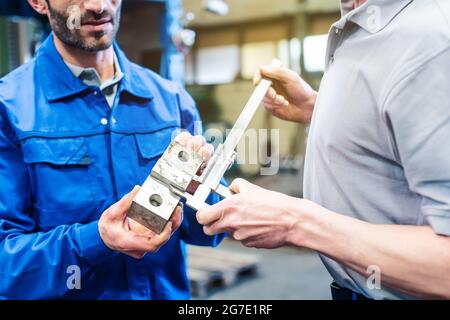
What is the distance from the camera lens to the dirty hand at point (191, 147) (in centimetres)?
89

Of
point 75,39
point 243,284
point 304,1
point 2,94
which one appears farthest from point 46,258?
point 304,1

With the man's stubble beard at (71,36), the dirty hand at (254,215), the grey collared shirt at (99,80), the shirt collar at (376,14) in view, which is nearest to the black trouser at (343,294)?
the dirty hand at (254,215)

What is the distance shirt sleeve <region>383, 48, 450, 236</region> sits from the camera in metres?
0.74

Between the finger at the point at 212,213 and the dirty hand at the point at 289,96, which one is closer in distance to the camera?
the finger at the point at 212,213

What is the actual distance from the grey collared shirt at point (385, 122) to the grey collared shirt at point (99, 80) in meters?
0.59

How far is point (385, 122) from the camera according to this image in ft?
2.60

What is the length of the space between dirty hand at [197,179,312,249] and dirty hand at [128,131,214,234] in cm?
13

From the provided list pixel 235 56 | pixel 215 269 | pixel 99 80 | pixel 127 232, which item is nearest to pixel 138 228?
pixel 127 232

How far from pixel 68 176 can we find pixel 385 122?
80cm

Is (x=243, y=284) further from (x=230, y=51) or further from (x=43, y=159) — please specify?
(x=230, y=51)

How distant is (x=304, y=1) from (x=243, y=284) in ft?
13.4

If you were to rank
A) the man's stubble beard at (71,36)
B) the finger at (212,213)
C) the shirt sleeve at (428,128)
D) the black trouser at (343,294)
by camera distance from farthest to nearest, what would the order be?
the man's stubble beard at (71,36) < the black trouser at (343,294) < the finger at (212,213) < the shirt sleeve at (428,128)

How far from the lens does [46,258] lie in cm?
103

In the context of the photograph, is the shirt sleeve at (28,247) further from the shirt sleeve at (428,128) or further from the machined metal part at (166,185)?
the shirt sleeve at (428,128)
